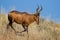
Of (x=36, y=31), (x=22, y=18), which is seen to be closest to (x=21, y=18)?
(x=22, y=18)

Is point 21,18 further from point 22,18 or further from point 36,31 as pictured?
point 36,31

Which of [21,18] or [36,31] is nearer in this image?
[21,18]

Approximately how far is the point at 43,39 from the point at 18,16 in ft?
2.43

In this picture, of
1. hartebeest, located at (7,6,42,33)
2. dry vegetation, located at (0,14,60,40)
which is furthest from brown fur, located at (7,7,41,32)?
dry vegetation, located at (0,14,60,40)

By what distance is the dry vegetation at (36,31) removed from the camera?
7844 mm

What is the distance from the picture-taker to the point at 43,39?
316 inches

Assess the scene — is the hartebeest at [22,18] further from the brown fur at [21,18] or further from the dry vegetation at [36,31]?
the dry vegetation at [36,31]

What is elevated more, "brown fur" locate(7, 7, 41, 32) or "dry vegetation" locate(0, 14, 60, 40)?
"brown fur" locate(7, 7, 41, 32)

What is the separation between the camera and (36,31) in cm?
852

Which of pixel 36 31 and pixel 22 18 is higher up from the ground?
pixel 22 18

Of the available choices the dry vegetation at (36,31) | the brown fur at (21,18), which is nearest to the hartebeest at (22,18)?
the brown fur at (21,18)

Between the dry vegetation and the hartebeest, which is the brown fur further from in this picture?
the dry vegetation

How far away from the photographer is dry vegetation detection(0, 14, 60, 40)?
7.84 m

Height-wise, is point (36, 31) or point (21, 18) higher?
point (21, 18)
